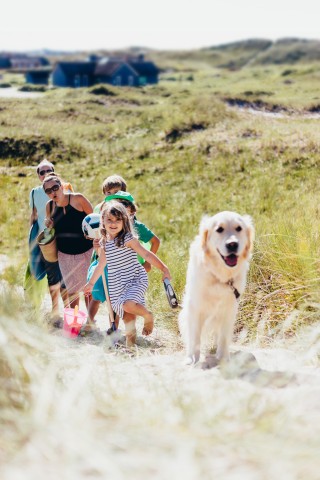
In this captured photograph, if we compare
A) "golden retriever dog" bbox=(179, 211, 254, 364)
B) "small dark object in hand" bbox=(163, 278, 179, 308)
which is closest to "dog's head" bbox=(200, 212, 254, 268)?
"golden retriever dog" bbox=(179, 211, 254, 364)

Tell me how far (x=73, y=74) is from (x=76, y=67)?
3.16 feet

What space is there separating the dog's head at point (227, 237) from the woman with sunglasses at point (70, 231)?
78.4 inches

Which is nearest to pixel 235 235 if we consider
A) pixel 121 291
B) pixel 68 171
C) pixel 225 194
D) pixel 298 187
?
pixel 121 291

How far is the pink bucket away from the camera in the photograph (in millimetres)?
5609

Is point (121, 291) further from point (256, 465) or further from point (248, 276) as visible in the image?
point (256, 465)

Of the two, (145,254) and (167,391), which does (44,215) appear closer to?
(145,254)

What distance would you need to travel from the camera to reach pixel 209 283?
14.8 ft

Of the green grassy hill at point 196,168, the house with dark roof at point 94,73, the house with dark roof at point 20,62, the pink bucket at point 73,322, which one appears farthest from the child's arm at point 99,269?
the house with dark roof at point 20,62

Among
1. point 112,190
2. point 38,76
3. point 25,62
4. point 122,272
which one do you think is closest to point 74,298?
point 122,272

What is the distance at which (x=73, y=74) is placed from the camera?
73.2 meters

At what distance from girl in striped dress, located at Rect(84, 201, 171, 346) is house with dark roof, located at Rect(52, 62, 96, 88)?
70.2 meters

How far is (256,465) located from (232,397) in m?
0.55

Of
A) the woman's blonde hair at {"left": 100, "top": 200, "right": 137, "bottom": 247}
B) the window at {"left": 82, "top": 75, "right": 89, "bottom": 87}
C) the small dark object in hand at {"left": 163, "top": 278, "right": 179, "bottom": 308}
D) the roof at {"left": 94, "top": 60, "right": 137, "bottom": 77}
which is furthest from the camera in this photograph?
the window at {"left": 82, "top": 75, "right": 89, "bottom": 87}

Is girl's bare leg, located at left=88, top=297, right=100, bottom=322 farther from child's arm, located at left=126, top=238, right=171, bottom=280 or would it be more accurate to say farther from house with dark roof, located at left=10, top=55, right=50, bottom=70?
house with dark roof, located at left=10, top=55, right=50, bottom=70
